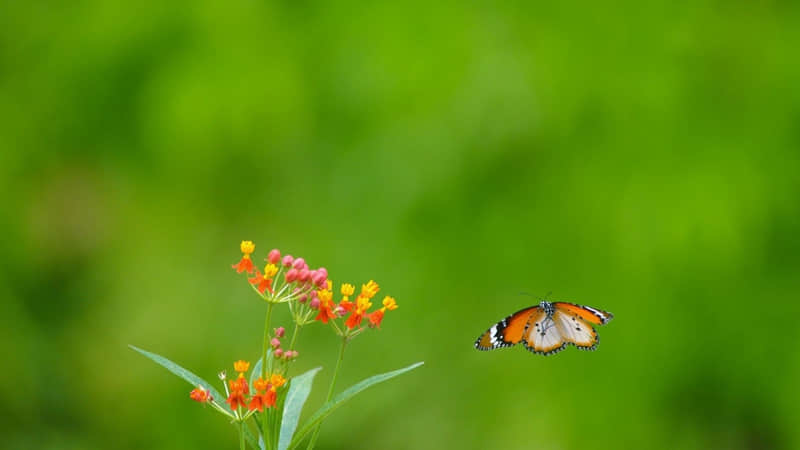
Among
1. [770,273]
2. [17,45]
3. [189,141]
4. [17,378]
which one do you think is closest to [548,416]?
[770,273]

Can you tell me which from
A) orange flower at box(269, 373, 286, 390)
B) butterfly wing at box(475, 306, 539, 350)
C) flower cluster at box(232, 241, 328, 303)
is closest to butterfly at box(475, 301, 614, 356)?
butterfly wing at box(475, 306, 539, 350)

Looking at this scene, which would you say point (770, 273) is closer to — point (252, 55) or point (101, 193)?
point (252, 55)

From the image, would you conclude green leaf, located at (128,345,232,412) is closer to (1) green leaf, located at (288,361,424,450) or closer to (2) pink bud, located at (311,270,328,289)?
(1) green leaf, located at (288,361,424,450)

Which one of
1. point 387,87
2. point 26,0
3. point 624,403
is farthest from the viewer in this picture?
point 26,0

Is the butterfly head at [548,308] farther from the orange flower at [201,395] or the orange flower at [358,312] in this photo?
the orange flower at [201,395]

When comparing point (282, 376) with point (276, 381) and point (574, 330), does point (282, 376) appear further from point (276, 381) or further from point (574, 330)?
point (574, 330)


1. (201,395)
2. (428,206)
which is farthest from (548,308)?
(428,206)
